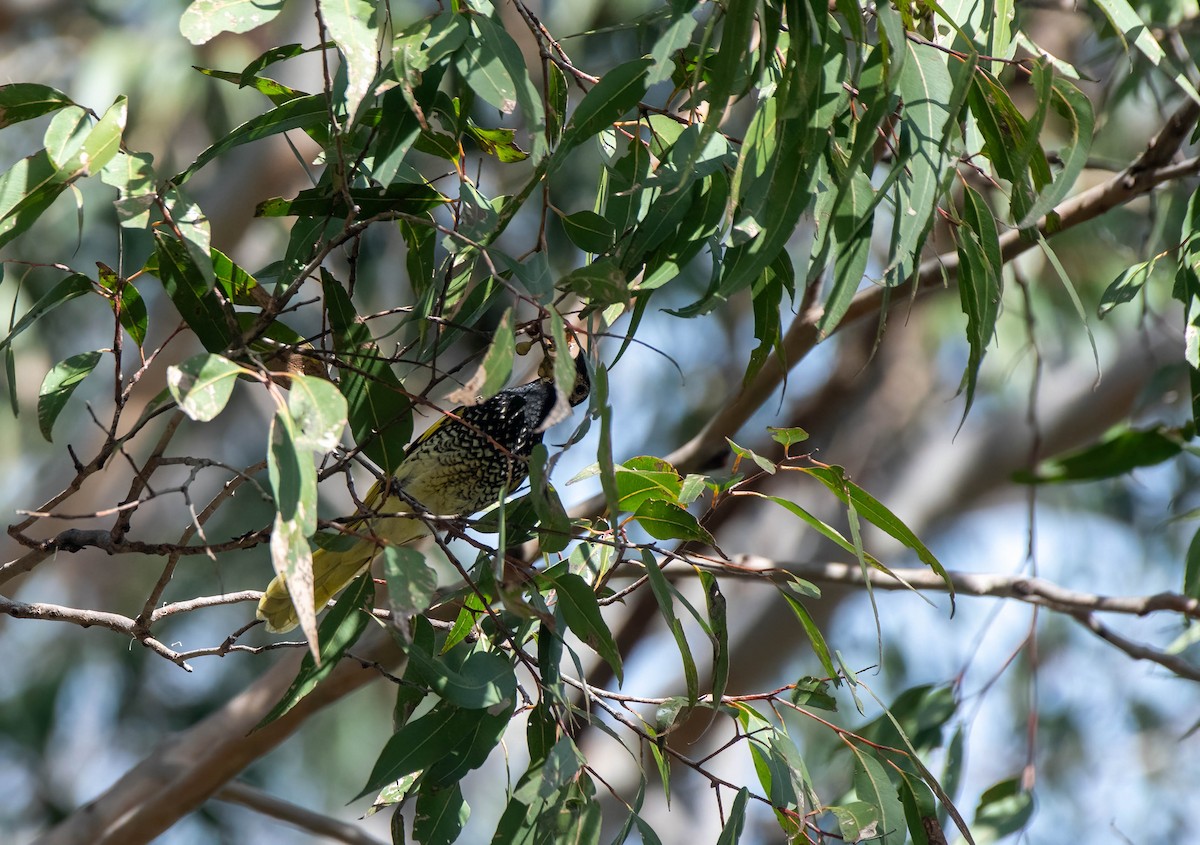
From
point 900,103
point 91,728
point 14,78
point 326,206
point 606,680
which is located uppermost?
point 900,103

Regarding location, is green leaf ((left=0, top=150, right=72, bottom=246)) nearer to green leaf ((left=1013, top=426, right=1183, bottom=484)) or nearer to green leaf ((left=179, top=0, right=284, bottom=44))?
green leaf ((left=179, top=0, right=284, bottom=44))

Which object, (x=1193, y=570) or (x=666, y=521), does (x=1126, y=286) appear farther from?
(x=666, y=521)

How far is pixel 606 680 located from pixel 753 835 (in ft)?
8.42

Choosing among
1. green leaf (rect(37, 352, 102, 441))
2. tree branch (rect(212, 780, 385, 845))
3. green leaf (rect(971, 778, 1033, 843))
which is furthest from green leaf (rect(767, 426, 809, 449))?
tree branch (rect(212, 780, 385, 845))

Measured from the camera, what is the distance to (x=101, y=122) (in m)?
1.20

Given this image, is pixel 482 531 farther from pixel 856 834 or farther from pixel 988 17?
pixel 988 17

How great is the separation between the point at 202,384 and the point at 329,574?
0.95 m

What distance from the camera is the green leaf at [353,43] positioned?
1121 millimetres

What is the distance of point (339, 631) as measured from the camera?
144 cm

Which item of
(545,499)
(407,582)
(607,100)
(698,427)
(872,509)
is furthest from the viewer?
(698,427)

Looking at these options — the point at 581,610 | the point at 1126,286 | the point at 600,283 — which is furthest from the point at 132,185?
the point at 1126,286

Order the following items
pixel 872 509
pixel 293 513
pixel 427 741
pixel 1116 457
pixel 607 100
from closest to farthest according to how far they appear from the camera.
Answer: pixel 293 513, pixel 607 100, pixel 427 741, pixel 872 509, pixel 1116 457

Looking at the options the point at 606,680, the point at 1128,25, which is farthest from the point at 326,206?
the point at 606,680

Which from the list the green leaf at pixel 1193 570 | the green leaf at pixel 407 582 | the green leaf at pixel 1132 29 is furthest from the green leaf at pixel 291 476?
the green leaf at pixel 1193 570
